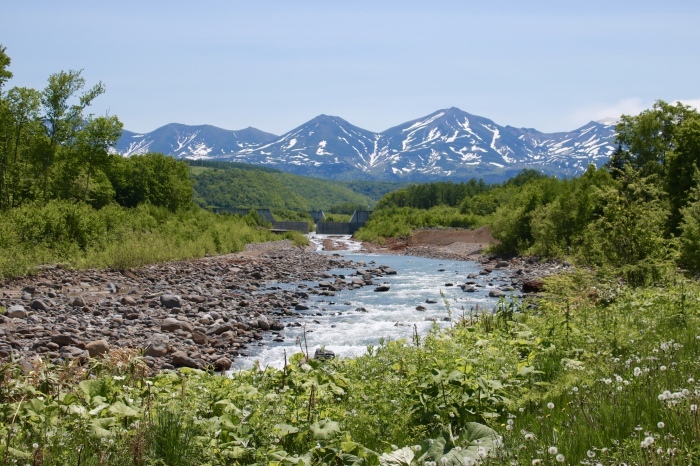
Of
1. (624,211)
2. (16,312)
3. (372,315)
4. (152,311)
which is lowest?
(372,315)

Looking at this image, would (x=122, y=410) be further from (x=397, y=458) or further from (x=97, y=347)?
(x=97, y=347)

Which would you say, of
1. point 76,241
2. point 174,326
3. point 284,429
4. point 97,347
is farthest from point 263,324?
point 76,241

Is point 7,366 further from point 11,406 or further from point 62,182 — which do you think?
point 62,182

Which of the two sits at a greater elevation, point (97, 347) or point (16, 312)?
point (97, 347)

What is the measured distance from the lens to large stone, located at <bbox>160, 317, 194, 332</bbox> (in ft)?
53.4

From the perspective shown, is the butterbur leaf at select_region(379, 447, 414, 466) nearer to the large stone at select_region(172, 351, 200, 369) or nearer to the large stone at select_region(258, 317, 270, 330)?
the large stone at select_region(172, 351, 200, 369)

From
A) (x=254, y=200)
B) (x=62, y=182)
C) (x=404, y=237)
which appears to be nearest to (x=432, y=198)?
(x=404, y=237)

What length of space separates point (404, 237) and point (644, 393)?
76372mm

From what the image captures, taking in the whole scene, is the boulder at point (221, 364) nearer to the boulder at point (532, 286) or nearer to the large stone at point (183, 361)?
the large stone at point (183, 361)

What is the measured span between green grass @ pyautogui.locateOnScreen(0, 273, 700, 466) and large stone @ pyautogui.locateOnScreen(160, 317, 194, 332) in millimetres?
8400

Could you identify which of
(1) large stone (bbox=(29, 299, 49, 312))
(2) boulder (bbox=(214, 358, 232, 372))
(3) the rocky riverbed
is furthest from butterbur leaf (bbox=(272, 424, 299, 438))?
(1) large stone (bbox=(29, 299, 49, 312))

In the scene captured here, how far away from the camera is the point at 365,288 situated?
97.4 feet

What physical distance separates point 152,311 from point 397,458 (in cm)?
1619

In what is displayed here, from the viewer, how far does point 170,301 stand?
20.6 meters
